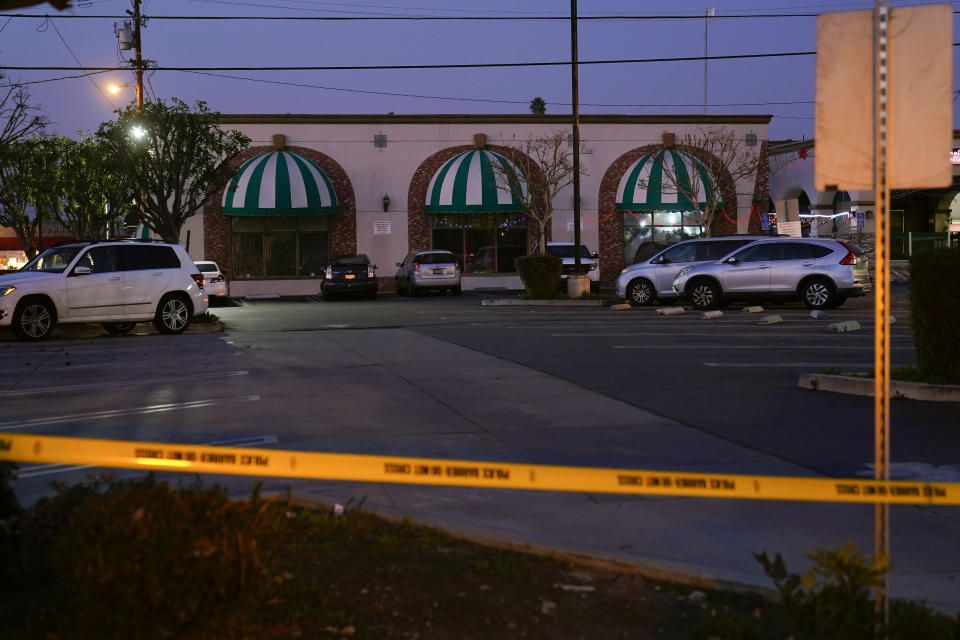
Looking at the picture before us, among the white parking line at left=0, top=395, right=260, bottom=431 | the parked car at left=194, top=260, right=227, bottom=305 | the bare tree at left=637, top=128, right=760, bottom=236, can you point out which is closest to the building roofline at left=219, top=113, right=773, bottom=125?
the bare tree at left=637, top=128, right=760, bottom=236

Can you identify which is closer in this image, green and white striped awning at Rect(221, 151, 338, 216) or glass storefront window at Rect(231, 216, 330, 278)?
green and white striped awning at Rect(221, 151, 338, 216)

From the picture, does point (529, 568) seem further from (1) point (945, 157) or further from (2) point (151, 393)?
(2) point (151, 393)

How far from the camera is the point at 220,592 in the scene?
3490mm

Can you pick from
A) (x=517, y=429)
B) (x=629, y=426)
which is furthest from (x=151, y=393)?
(x=629, y=426)

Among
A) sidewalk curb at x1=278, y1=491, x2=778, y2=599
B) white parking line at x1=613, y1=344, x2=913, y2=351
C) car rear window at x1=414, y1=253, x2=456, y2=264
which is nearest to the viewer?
sidewalk curb at x1=278, y1=491, x2=778, y2=599

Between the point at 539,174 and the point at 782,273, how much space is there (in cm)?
1993

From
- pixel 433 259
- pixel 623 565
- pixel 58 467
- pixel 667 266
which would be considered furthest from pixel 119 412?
pixel 433 259

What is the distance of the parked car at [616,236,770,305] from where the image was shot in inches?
1075

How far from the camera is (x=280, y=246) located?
4309 cm

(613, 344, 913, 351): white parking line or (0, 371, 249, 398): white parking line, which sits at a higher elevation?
(613, 344, 913, 351): white parking line

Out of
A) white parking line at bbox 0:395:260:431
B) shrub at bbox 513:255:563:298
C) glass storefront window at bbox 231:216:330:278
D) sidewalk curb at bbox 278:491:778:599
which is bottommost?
sidewalk curb at bbox 278:491:778:599

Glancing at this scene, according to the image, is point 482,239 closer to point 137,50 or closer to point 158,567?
point 137,50

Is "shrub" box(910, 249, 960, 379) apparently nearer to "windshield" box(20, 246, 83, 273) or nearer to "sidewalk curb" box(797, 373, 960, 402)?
"sidewalk curb" box(797, 373, 960, 402)

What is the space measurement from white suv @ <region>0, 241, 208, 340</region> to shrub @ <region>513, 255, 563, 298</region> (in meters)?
11.2
